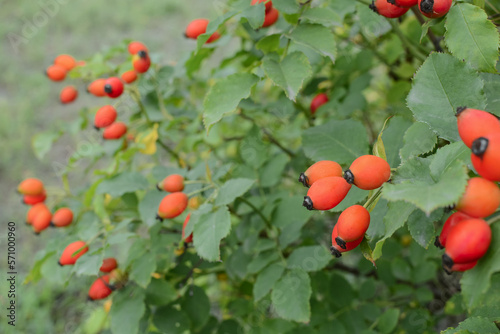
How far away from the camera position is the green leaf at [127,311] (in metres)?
1.17

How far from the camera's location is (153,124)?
1546mm

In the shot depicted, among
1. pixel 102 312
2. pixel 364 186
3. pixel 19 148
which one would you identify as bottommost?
Result: pixel 19 148

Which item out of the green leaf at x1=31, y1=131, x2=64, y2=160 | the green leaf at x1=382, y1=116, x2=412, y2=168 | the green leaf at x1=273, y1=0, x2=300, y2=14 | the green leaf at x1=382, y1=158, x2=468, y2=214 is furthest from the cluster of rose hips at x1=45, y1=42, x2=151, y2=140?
the green leaf at x1=382, y1=158, x2=468, y2=214

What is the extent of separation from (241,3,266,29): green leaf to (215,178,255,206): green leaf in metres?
0.37

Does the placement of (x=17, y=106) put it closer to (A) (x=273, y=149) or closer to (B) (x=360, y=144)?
(A) (x=273, y=149)

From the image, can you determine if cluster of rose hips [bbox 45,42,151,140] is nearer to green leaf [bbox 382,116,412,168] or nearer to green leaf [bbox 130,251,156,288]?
green leaf [bbox 130,251,156,288]

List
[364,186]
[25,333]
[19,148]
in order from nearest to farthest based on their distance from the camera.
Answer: [364,186], [25,333], [19,148]

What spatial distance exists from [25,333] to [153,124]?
207 cm

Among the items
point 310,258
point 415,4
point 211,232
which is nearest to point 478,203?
point 415,4

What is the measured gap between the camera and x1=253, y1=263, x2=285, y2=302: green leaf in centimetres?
118

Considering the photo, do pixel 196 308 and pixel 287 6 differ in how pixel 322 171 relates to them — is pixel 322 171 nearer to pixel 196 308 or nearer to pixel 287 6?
pixel 287 6

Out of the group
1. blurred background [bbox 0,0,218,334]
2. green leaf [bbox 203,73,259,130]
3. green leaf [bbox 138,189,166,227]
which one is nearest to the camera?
green leaf [bbox 203,73,259,130]

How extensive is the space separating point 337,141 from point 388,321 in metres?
0.61

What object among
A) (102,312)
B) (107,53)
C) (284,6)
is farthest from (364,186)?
(102,312)
